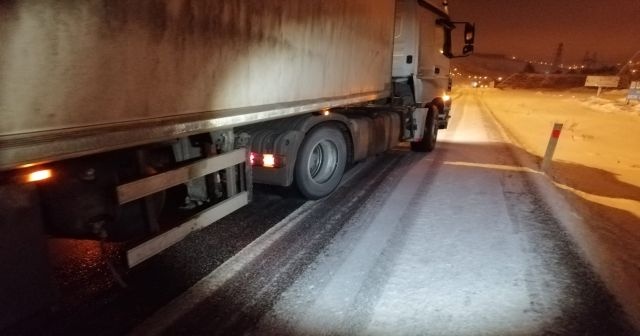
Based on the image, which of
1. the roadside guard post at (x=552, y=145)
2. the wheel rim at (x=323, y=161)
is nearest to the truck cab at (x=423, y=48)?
the roadside guard post at (x=552, y=145)

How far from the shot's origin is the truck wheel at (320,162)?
204 inches

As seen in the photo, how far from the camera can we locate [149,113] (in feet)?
9.53

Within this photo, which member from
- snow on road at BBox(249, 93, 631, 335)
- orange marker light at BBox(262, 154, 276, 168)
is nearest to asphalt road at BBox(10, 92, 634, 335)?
snow on road at BBox(249, 93, 631, 335)

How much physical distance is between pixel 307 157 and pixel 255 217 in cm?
107

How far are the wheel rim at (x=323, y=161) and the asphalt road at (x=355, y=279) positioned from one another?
0.50 metres

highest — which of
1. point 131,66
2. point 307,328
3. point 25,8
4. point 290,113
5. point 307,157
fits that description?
point 25,8

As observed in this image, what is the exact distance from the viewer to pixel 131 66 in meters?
2.68

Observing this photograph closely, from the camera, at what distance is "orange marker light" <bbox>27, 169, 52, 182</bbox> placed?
7.80 feet

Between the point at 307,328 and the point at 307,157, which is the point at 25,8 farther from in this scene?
the point at 307,157

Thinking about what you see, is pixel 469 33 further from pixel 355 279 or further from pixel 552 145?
pixel 355 279

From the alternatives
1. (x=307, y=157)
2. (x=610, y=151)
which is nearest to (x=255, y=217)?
(x=307, y=157)

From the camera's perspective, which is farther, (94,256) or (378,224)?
(378,224)

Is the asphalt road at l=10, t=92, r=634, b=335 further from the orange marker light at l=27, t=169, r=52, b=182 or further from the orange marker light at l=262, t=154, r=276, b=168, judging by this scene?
the orange marker light at l=27, t=169, r=52, b=182

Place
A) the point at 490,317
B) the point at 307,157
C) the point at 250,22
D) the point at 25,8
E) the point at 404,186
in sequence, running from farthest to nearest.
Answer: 1. the point at 404,186
2. the point at 307,157
3. the point at 250,22
4. the point at 490,317
5. the point at 25,8
